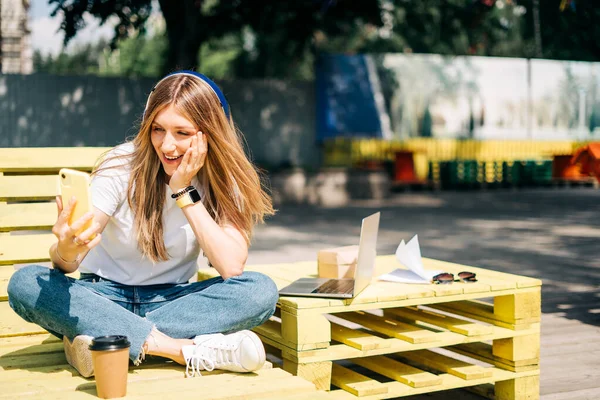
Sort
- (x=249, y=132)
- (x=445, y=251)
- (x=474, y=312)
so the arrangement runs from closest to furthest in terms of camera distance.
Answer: (x=474, y=312)
(x=445, y=251)
(x=249, y=132)

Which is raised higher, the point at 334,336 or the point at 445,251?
the point at 334,336

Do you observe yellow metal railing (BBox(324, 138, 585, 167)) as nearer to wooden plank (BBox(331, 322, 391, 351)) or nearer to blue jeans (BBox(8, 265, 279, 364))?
wooden plank (BBox(331, 322, 391, 351))

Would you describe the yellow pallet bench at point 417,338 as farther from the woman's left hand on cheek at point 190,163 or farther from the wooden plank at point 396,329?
the woman's left hand on cheek at point 190,163

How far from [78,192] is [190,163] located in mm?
471

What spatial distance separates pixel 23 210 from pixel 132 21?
1107 centimetres

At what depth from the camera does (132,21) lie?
46.6ft

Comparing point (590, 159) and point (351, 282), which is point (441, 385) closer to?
point (351, 282)

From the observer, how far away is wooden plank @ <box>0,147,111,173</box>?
3.73 metres

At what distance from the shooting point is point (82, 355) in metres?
2.64

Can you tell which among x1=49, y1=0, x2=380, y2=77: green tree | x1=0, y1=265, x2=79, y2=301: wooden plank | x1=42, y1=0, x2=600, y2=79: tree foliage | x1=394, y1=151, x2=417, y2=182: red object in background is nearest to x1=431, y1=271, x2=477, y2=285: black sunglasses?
x1=0, y1=265, x2=79, y2=301: wooden plank

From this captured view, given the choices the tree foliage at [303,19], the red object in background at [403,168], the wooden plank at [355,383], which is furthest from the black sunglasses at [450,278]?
the red object in background at [403,168]

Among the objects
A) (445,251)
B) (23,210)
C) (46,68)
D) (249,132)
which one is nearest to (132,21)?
(249,132)

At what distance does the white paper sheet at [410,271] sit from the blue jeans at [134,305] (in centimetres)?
65

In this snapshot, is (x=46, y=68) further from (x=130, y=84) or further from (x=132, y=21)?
(x=132, y=21)
